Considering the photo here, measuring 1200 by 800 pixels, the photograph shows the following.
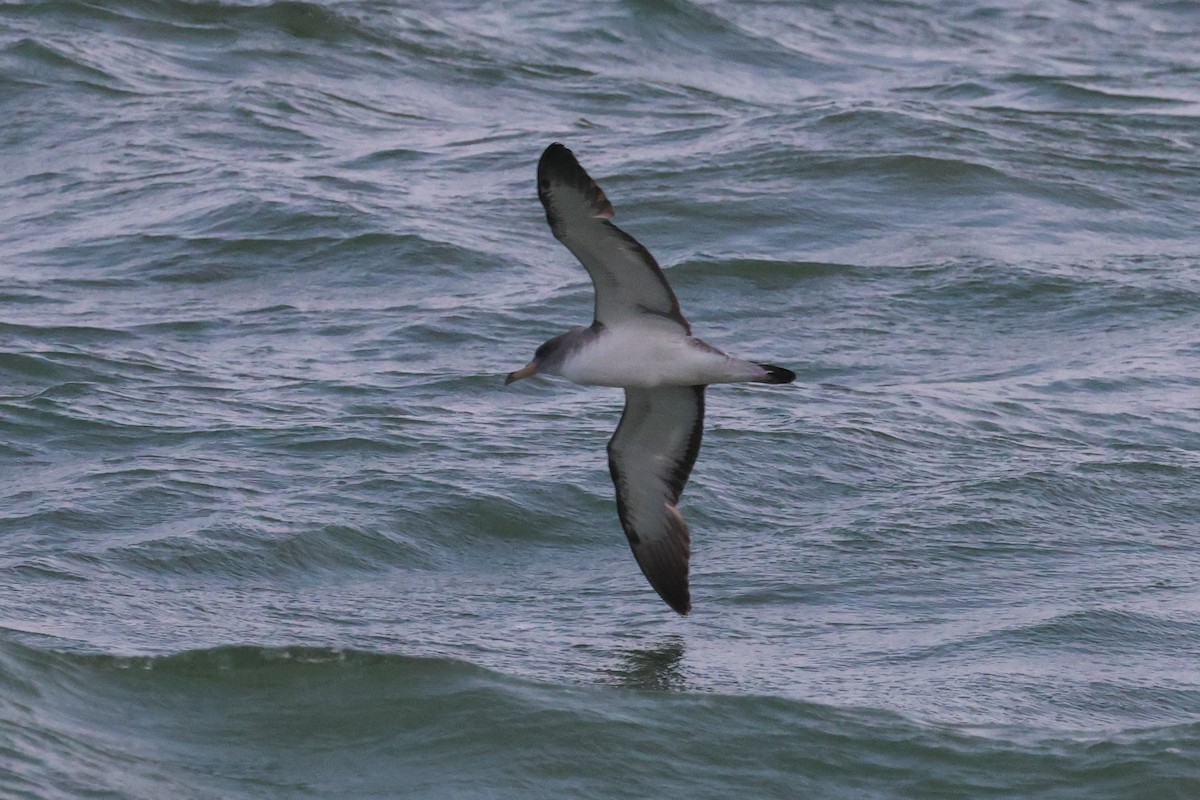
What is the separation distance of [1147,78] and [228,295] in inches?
396

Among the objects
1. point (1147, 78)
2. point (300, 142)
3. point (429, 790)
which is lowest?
point (429, 790)

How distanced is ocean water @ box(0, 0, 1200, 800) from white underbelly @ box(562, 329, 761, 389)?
3.52 feet

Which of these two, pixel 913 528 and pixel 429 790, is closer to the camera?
pixel 429 790

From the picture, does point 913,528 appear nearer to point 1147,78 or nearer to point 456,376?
point 456,376

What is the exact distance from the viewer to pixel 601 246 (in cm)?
654

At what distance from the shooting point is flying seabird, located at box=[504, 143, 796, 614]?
20.8 ft

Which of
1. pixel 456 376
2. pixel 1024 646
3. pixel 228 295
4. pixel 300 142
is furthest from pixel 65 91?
pixel 1024 646

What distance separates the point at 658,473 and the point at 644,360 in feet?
2.79

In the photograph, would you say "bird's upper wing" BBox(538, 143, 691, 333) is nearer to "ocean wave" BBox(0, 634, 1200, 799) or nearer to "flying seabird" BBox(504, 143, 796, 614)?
"flying seabird" BBox(504, 143, 796, 614)

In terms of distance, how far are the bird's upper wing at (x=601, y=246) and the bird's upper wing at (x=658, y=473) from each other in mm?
622

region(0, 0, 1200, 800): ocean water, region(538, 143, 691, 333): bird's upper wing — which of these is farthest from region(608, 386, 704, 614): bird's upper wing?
region(538, 143, 691, 333): bird's upper wing

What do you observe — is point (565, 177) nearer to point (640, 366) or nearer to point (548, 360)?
point (640, 366)

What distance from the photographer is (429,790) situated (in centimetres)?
615

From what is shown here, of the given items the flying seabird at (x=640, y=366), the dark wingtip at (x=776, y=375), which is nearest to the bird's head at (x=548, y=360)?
the flying seabird at (x=640, y=366)
